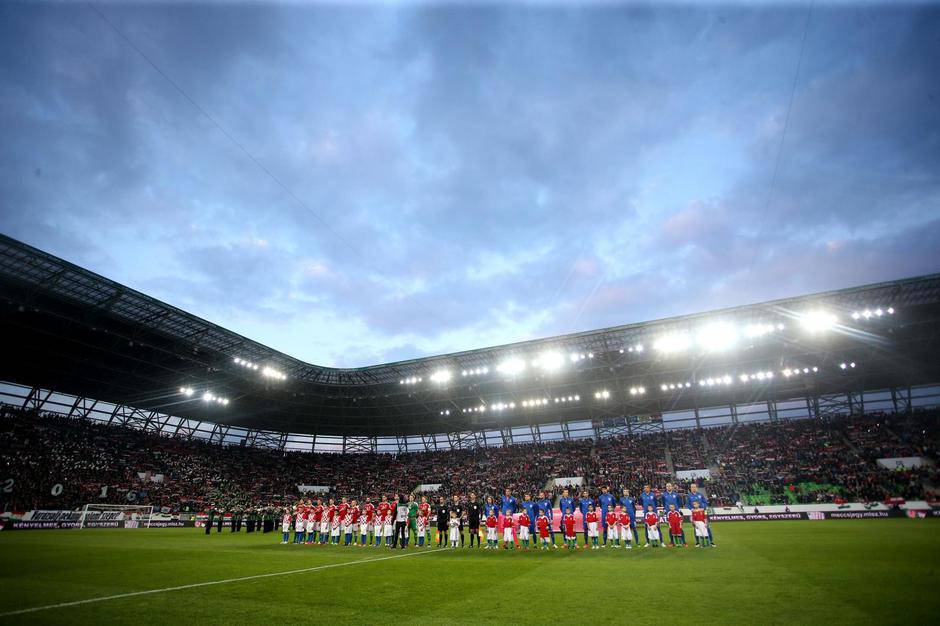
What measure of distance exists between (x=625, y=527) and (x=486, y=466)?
37.6 m

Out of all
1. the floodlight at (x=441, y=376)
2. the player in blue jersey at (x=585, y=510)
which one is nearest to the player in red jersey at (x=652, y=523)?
the player in blue jersey at (x=585, y=510)

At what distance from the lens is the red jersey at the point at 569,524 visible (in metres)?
15.4

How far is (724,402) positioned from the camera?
4572 centimetres

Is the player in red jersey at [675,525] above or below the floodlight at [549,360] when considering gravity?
below

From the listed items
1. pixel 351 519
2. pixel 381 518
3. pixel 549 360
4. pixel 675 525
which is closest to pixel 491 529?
pixel 381 518

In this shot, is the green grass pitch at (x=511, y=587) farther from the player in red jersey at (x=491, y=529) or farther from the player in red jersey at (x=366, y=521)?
the player in red jersey at (x=366, y=521)

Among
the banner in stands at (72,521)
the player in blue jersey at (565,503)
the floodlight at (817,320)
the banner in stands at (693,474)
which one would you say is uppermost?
the floodlight at (817,320)

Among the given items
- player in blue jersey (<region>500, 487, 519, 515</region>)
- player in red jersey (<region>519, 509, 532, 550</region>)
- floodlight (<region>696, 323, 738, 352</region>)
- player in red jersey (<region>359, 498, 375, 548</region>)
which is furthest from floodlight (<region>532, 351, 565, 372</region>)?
player in red jersey (<region>519, 509, 532, 550</region>)

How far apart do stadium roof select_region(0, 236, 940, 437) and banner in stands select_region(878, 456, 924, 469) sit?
24.8ft

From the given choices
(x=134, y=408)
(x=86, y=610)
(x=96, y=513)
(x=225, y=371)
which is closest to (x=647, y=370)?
(x=225, y=371)

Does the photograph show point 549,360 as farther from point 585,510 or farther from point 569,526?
point 569,526

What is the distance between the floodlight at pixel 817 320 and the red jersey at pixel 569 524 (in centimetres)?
2466

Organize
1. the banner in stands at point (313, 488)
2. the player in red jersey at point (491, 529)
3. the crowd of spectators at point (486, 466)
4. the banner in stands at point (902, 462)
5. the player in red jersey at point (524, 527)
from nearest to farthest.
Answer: the player in red jersey at point (524, 527)
the player in red jersey at point (491, 529)
the crowd of spectators at point (486, 466)
the banner in stands at point (902, 462)
the banner in stands at point (313, 488)

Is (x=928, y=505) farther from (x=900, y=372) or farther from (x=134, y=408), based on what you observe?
(x=134, y=408)
